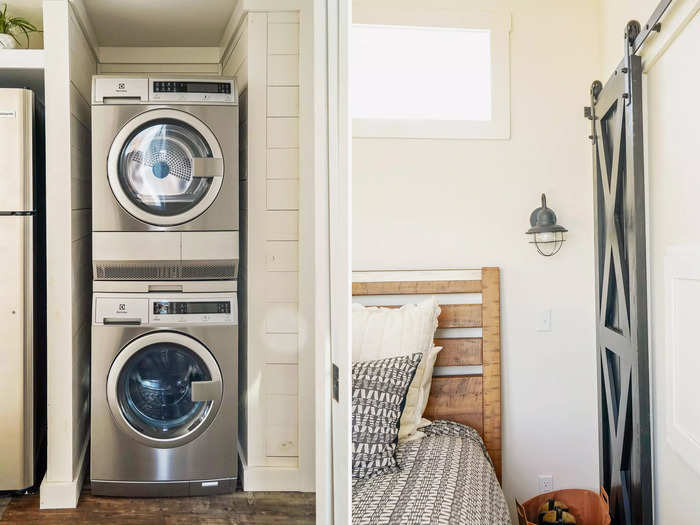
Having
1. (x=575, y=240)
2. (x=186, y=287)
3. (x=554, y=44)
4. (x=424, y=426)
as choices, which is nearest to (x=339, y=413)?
(x=186, y=287)

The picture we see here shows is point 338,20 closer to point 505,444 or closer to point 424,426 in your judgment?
point 424,426

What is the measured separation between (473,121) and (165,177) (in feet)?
5.18

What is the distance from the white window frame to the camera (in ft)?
10.0

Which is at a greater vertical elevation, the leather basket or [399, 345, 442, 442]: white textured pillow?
[399, 345, 442, 442]: white textured pillow

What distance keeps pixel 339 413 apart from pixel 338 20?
2.83 feet

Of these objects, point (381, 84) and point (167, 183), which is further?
point (381, 84)

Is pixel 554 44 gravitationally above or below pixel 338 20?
above

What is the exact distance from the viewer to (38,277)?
242 cm

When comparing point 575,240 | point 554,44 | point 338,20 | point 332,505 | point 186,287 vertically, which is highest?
point 554,44

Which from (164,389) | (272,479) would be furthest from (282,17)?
(272,479)

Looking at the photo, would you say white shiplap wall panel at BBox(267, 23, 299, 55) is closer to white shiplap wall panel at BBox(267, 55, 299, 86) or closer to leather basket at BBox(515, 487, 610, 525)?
white shiplap wall panel at BBox(267, 55, 299, 86)

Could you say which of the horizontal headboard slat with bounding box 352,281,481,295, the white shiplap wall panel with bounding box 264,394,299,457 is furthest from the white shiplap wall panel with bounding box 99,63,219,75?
the white shiplap wall panel with bounding box 264,394,299,457

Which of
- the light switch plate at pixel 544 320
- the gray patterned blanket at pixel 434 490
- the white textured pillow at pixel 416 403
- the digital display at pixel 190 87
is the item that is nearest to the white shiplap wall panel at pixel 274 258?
the digital display at pixel 190 87

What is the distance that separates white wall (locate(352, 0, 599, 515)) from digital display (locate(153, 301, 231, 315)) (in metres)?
0.91
